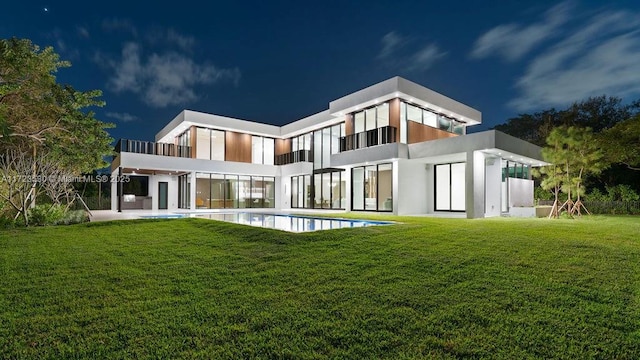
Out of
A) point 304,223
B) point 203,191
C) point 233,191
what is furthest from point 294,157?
point 304,223

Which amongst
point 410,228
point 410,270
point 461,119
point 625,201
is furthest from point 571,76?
point 410,270

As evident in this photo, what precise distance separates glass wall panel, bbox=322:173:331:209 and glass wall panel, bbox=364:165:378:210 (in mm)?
4006

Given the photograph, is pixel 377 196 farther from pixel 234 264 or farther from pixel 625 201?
pixel 625 201

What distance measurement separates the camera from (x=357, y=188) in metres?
18.5

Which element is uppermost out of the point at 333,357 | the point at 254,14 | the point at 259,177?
the point at 254,14

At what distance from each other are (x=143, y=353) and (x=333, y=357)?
59.2 inches

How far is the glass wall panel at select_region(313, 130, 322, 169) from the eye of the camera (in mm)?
22438

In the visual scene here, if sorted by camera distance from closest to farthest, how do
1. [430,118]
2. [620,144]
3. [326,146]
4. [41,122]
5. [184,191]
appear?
[41,122]
[430,118]
[620,144]
[326,146]
[184,191]

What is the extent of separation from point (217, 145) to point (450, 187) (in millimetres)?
14459

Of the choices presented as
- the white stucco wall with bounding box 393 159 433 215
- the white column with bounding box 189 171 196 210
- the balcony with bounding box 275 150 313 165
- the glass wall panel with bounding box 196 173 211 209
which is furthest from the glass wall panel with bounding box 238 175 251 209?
the white stucco wall with bounding box 393 159 433 215

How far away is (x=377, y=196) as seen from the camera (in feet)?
57.3

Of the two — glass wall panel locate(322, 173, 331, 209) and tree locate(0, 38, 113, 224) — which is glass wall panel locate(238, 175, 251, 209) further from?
tree locate(0, 38, 113, 224)

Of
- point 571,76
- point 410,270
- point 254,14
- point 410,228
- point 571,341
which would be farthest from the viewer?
point 571,76

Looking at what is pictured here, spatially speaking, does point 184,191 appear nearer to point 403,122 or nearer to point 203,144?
point 203,144
